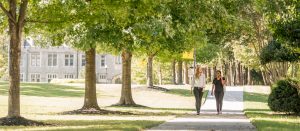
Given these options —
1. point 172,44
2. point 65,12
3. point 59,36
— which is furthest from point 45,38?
point 65,12

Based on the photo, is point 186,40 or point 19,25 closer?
point 19,25

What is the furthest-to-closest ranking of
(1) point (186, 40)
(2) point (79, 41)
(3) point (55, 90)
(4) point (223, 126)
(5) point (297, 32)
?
(3) point (55, 90) → (1) point (186, 40) → (2) point (79, 41) → (5) point (297, 32) → (4) point (223, 126)

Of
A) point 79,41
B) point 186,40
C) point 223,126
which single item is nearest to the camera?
point 223,126

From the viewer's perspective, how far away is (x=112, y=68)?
98.4 meters

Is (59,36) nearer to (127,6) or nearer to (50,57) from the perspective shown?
(127,6)

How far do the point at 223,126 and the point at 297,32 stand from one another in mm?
3874

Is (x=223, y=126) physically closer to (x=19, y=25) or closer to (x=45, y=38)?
(x=19, y=25)

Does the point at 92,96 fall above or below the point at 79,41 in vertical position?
below

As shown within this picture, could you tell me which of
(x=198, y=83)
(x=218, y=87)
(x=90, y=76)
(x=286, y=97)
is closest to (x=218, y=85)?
(x=218, y=87)

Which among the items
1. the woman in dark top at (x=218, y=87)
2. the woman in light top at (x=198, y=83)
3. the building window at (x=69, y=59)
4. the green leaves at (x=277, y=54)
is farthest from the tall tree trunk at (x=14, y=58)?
the building window at (x=69, y=59)

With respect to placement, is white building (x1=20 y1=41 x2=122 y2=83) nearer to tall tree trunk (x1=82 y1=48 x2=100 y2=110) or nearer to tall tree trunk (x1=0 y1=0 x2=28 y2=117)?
tall tree trunk (x1=82 y1=48 x2=100 y2=110)

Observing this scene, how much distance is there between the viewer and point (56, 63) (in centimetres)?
9969

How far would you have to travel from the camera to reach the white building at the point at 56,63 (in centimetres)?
9862

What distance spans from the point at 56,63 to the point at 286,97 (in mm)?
77260
